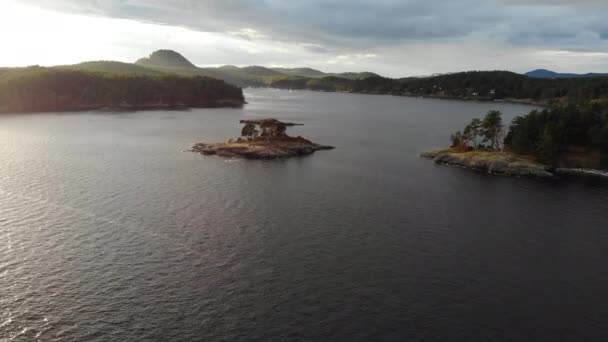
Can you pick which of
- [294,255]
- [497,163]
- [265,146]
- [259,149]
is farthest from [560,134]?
[294,255]

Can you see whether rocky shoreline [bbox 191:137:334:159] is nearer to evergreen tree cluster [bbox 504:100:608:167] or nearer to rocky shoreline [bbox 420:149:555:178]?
rocky shoreline [bbox 420:149:555:178]

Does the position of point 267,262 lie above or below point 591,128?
below

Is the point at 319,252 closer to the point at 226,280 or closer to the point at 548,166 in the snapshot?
the point at 226,280

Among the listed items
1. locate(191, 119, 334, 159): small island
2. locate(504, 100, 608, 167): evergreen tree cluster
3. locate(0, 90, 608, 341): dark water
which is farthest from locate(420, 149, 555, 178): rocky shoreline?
locate(191, 119, 334, 159): small island

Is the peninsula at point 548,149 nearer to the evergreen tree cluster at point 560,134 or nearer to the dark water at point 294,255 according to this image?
the evergreen tree cluster at point 560,134

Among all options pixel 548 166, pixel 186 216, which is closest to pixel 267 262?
pixel 186 216

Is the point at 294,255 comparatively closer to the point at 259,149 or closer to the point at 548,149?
the point at 259,149

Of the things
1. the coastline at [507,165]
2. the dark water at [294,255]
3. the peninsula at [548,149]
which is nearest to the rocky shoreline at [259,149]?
the dark water at [294,255]
